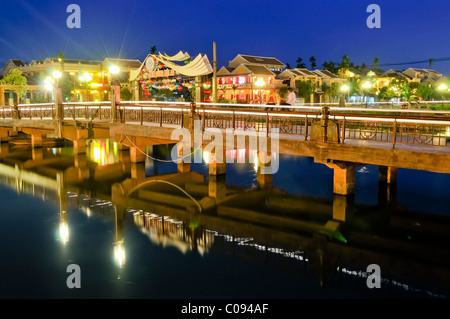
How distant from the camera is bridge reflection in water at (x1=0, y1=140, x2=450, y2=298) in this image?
9.36 metres

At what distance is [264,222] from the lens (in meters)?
12.7

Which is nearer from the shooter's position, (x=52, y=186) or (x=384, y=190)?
(x=384, y=190)

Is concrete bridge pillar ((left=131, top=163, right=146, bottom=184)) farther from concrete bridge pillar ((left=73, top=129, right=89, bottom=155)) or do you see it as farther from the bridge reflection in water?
concrete bridge pillar ((left=73, top=129, right=89, bottom=155))

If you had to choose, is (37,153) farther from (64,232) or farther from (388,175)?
(388,175)

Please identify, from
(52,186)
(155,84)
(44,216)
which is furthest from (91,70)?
(44,216)

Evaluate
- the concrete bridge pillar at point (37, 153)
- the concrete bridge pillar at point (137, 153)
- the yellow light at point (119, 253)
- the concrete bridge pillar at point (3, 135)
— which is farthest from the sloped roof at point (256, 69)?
the yellow light at point (119, 253)

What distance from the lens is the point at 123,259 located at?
10109 millimetres

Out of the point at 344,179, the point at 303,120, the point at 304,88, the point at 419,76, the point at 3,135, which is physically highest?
the point at 419,76

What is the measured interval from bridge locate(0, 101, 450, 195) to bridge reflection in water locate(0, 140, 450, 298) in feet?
4.11

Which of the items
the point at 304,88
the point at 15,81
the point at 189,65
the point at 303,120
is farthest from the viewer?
the point at 304,88

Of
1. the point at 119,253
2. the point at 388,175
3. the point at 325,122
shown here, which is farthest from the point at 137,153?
the point at 388,175

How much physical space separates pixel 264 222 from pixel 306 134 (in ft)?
10.6
